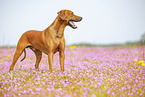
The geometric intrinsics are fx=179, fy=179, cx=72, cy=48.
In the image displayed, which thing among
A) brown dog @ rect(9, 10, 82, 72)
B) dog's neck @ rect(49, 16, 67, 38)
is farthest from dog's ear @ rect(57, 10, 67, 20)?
dog's neck @ rect(49, 16, 67, 38)

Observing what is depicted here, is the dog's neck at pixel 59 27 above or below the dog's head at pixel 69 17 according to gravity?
below

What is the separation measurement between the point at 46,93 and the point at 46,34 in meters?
2.06

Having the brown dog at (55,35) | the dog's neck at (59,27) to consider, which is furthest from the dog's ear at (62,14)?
the dog's neck at (59,27)

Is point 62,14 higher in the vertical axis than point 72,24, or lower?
higher

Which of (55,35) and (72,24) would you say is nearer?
(72,24)

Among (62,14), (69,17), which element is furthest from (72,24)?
(62,14)

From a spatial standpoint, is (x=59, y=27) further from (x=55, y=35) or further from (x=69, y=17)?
(x=69, y=17)

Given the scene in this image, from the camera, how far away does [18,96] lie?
4234 mm

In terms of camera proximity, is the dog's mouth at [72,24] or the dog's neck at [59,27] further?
the dog's neck at [59,27]

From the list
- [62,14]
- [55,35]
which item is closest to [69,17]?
[62,14]

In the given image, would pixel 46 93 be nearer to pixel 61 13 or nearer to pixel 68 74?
pixel 68 74

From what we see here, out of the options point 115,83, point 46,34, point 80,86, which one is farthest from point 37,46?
point 115,83

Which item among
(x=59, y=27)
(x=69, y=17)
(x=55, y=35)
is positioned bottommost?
(x=55, y=35)

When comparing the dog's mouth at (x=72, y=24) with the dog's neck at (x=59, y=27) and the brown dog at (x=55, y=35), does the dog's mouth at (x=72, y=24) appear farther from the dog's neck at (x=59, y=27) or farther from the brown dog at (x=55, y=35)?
the dog's neck at (x=59, y=27)
